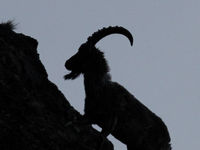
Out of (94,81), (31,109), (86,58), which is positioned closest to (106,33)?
(86,58)

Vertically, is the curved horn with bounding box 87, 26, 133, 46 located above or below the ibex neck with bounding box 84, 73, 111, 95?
above

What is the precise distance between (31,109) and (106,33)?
310 centimetres

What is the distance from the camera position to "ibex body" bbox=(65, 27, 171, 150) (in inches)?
511

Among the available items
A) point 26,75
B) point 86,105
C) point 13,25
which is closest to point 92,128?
point 86,105

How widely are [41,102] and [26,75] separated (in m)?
0.85

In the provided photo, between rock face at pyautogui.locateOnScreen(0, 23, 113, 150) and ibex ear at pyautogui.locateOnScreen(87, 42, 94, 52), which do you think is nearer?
rock face at pyautogui.locateOnScreen(0, 23, 113, 150)

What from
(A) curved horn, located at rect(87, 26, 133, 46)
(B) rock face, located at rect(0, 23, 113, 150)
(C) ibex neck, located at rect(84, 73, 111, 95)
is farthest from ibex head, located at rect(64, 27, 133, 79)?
(B) rock face, located at rect(0, 23, 113, 150)

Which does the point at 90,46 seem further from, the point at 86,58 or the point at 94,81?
the point at 94,81

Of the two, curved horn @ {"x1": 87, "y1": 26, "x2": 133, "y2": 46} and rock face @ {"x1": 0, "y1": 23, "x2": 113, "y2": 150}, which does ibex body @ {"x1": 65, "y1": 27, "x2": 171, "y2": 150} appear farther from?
rock face @ {"x1": 0, "y1": 23, "x2": 113, "y2": 150}

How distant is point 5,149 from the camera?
9.70 m

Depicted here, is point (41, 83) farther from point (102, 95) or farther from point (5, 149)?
point (5, 149)

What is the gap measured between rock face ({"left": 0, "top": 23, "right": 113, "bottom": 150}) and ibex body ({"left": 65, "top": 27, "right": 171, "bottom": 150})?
45 centimetres

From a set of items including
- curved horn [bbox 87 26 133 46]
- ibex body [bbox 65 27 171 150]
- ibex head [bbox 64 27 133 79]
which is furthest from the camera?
curved horn [bbox 87 26 133 46]

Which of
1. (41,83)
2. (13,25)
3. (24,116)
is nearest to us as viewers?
(24,116)
